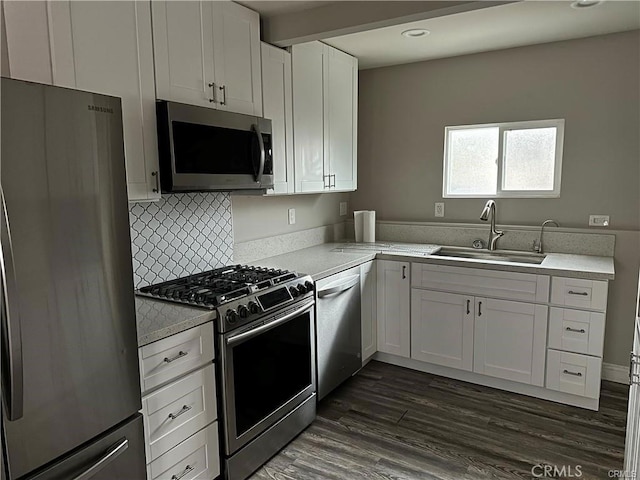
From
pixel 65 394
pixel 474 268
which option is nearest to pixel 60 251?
pixel 65 394

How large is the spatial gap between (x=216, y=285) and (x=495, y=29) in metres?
2.39

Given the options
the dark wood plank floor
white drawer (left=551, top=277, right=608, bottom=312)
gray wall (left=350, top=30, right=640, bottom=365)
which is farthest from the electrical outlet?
the dark wood plank floor

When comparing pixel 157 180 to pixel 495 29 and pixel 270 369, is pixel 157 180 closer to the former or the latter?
pixel 270 369

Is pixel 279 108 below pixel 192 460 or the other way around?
the other way around

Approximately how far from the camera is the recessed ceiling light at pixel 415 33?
2934 mm

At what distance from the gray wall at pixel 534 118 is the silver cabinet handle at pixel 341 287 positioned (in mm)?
1161

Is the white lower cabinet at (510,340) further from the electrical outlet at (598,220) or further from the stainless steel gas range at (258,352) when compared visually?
the stainless steel gas range at (258,352)

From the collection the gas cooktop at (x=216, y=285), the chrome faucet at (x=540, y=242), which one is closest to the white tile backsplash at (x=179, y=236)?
the gas cooktop at (x=216, y=285)

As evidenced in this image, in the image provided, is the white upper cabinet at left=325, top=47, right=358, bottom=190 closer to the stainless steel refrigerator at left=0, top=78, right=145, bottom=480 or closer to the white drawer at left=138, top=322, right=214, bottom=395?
the white drawer at left=138, top=322, right=214, bottom=395

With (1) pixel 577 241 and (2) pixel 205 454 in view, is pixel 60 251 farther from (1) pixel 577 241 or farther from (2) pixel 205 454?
(1) pixel 577 241

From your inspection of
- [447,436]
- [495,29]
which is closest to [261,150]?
[495,29]

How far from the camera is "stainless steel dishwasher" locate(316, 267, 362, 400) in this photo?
8.98 feet

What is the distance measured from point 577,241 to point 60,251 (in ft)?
10.6

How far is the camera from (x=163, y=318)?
184 cm
